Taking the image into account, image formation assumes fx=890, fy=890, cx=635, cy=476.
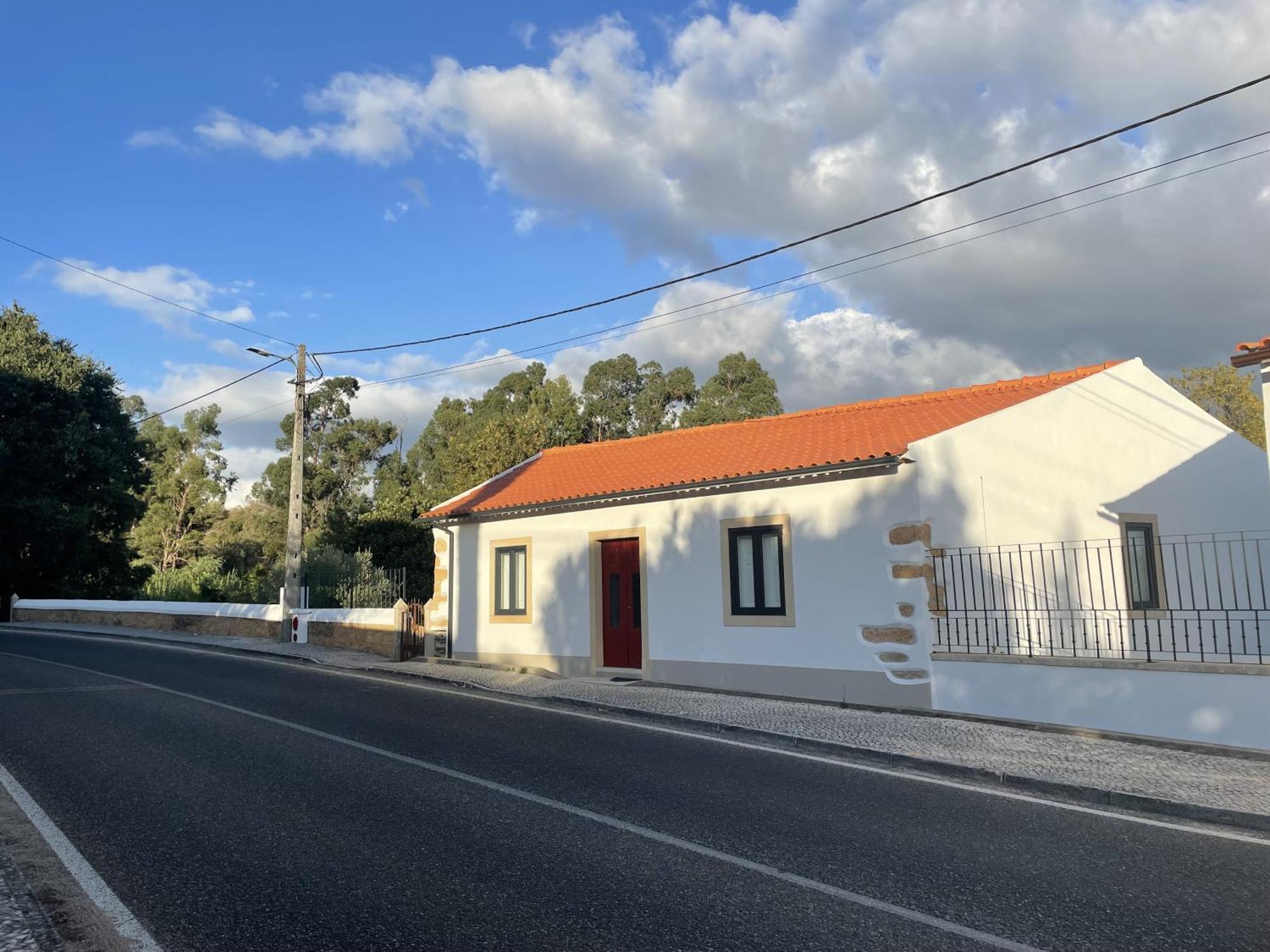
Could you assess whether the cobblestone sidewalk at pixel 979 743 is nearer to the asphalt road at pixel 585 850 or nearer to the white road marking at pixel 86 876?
the asphalt road at pixel 585 850

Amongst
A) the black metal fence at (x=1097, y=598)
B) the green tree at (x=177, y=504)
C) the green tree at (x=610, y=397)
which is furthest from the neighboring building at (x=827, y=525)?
the green tree at (x=177, y=504)

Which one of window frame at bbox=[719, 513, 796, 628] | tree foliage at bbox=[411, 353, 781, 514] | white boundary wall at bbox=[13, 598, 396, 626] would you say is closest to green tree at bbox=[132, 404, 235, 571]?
tree foliage at bbox=[411, 353, 781, 514]

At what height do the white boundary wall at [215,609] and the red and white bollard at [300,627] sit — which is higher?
the white boundary wall at [215,609]

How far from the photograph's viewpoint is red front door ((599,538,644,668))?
15.5 meters

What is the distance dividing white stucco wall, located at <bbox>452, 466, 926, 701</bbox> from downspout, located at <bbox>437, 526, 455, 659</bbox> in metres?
0.12

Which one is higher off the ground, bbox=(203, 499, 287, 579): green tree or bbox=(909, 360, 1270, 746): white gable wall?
bbox=(203, 499, 287, 579): green tree

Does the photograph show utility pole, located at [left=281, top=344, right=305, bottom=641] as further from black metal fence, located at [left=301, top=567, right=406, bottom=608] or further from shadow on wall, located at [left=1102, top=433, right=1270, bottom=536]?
shadow on wall, located at [left=1102, top=433, right=1270, bottom=536]

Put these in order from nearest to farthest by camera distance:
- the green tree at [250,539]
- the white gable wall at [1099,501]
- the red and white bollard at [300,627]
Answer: the white gable wall at [1099,501], the red and white bollard at [300,627], the green tree at [250,539]

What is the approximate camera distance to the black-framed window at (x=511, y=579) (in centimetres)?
1730

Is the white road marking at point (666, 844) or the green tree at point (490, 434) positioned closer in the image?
the white road marking at point (666, 844)

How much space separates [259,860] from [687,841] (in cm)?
269

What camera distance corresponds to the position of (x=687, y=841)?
19.4 feet

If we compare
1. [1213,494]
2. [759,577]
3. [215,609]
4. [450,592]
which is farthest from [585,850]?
[215,609]

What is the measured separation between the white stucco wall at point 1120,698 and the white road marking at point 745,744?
2838 mm
